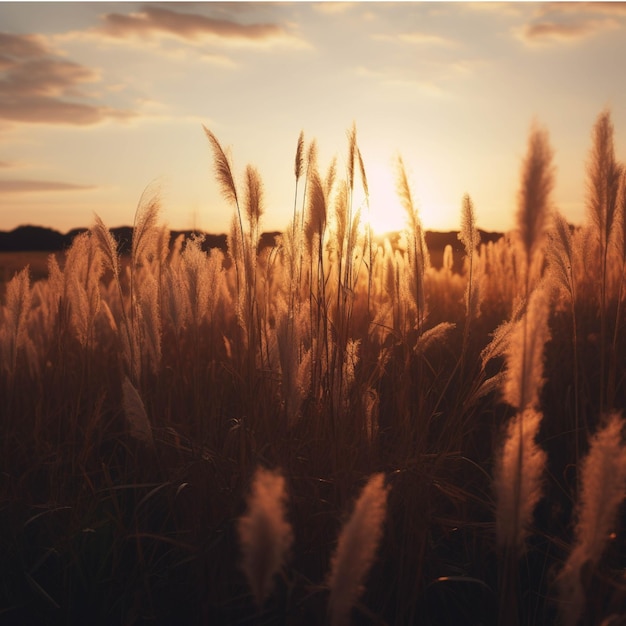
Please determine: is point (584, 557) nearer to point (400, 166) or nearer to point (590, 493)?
point (590, 493)

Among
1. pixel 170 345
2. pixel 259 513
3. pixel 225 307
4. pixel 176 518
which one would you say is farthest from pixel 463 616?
pixel 170 345

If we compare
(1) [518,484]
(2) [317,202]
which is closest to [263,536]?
(1) [518,484]

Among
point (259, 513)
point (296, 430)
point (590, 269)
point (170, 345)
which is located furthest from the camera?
point (590, 269)

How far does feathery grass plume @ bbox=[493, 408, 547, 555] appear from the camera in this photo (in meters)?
1.28

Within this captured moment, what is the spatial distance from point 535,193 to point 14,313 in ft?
7.29

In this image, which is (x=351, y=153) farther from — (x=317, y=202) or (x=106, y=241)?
(x=106, y=241)

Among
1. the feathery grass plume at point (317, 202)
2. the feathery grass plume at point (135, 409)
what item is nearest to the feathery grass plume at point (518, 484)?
the feathery grass plume at point (135, 409)

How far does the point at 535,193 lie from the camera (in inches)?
54.6

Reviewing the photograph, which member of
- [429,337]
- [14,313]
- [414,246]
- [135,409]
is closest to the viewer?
[135,409]

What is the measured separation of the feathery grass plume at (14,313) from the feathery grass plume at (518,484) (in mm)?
2221

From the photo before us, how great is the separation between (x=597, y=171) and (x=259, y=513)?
1446mm

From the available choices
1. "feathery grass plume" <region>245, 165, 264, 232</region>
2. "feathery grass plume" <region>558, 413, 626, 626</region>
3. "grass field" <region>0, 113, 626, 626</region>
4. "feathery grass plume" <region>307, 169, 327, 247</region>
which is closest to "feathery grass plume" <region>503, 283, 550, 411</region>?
"grass field" <region>0, 113, 626, 626</region>

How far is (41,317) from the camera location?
163 inches

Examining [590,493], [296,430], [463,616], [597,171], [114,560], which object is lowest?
[463,616]
